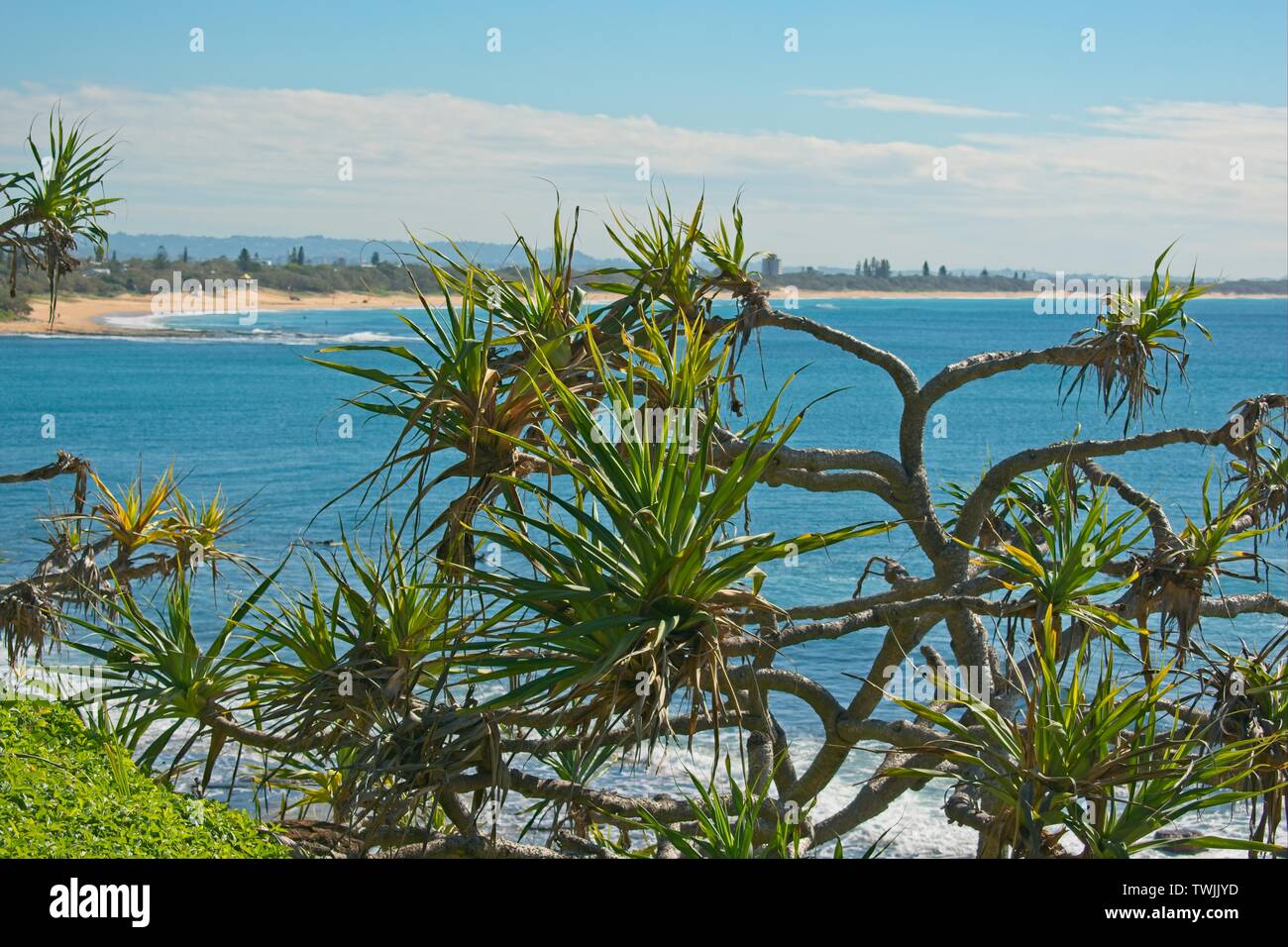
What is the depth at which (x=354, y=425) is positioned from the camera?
60.7 metres

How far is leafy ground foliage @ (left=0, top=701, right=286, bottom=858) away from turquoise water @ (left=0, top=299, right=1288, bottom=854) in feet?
5.63

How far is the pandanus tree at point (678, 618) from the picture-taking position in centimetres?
425

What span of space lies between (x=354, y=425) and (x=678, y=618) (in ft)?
191

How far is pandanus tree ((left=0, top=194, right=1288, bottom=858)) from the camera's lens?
167 inches

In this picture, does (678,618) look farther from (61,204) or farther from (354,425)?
(354,425)

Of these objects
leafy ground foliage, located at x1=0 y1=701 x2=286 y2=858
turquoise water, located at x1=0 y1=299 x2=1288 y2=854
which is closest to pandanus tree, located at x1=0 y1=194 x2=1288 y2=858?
leafy ground foliage, located at x1=0 y1=701 x2=286 y2=858

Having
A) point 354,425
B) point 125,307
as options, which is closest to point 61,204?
point 354,425

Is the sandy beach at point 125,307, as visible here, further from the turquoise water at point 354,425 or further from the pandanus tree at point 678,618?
the pandanus tree at point 678,618

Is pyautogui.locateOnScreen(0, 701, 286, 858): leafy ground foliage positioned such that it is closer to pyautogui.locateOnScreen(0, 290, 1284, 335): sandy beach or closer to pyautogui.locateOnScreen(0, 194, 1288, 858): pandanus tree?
pyautogui.locateOnScreen(0, 194, 1288, 858): pandanus tree

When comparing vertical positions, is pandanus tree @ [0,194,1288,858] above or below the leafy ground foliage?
above

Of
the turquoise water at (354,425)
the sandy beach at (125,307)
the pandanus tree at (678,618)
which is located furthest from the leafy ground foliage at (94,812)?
the sandy beach at (125,307)

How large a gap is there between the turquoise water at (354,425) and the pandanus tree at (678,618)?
2.49ft
